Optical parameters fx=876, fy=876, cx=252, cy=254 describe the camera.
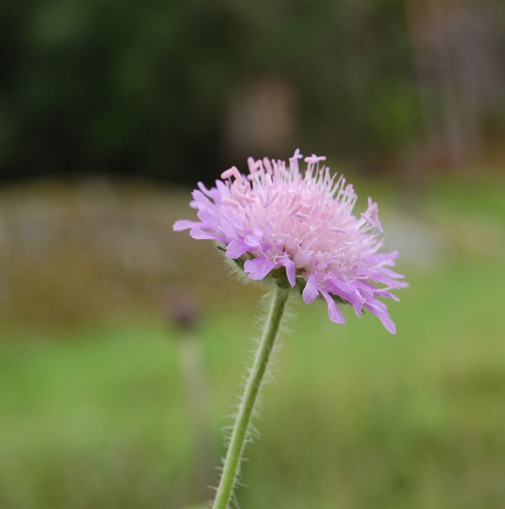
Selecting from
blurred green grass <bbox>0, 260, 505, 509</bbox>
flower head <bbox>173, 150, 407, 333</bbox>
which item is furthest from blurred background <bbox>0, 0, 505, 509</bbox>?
flower head <bbox>173, 150, 407, 333</bbox>

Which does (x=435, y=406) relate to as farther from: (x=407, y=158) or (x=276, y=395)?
(x=407, y=158)

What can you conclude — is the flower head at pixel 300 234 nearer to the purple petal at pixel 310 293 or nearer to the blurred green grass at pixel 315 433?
the purple petal at pixel 310 293

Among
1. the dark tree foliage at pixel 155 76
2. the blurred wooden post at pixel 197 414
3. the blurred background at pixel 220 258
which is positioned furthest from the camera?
the dark tree foliage at pixel 155 76

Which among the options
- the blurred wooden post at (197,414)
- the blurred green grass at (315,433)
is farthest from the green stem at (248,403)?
the blurred green grass at (315,433)

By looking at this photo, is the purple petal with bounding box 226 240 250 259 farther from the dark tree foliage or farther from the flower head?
the dark tree foliage

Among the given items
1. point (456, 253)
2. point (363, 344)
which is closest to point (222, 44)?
point (456, 253)

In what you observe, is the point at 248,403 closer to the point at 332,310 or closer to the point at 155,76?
the point at 332,310
